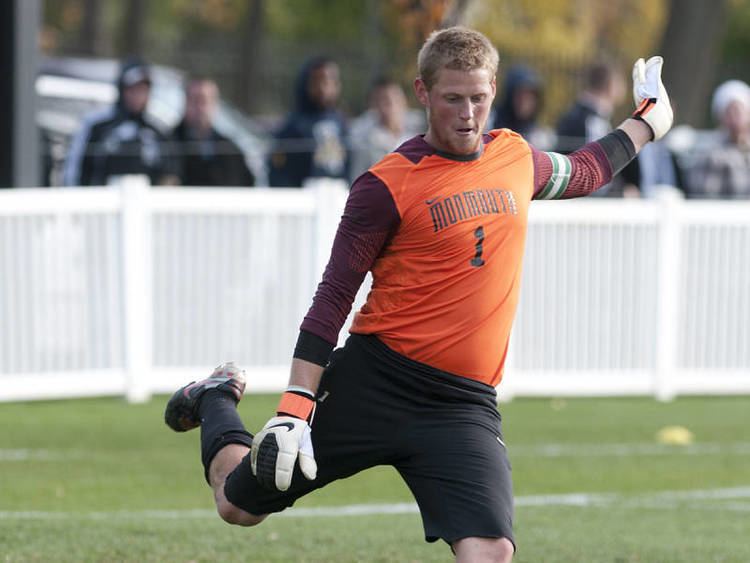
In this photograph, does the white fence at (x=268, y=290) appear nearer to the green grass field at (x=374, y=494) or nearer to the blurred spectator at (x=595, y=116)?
the green grass field at (x=374, y=494)

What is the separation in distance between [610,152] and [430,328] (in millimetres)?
1100

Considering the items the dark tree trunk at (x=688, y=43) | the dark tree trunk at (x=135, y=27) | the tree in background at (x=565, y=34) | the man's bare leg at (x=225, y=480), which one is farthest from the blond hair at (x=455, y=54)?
the dark tree trunk at (x=135, y=27)

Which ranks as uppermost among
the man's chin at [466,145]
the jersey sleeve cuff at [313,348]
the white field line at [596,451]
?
the man's chin at [466,145]

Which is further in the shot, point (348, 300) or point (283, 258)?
point (283, 258)

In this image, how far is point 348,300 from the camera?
5621 mm

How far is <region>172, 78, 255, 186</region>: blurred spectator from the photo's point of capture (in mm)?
14906

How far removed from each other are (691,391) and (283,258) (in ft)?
12.1

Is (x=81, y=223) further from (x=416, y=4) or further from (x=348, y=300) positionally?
(x=348, y=300)

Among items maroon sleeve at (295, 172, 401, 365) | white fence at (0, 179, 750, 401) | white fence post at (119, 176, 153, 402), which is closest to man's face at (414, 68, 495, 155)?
maroon sleeve at (295, 172, 401, 365)

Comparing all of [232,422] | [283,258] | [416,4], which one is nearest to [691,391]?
[283,258]

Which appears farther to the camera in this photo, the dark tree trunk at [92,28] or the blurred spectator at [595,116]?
the dark tree trunk at [92,28]

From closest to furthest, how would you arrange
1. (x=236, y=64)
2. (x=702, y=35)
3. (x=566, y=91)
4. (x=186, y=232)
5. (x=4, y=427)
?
(x=4, y=427) < (x=186, y=232) < (x=702, y=35) < (x=566, y=91) < (x=236, y=64)

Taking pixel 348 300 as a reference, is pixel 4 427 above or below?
below

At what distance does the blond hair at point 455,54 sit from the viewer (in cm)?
552
